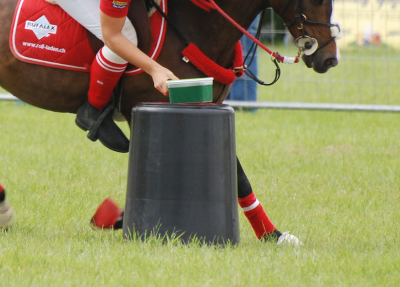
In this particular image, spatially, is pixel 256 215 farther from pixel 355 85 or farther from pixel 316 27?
pixel 355 85

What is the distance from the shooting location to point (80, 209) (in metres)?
4.46

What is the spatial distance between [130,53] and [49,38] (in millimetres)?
538

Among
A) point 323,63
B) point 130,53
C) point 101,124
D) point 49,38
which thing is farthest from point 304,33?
point 49,38

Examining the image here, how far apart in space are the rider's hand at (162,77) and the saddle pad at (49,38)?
10.9 inches

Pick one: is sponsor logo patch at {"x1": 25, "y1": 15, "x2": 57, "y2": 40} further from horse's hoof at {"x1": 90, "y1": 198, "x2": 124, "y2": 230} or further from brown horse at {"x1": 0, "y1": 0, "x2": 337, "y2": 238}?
horse's hoof at {"x1": 90, "y1": 198, "x2": 124, "y2": 230}

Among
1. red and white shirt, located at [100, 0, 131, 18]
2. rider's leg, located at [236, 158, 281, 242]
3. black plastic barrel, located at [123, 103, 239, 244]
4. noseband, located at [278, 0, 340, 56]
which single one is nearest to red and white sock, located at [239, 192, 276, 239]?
rider's leg, located at [236, 158, 281, 242]

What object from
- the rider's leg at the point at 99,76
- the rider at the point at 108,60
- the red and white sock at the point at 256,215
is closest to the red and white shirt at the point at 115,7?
the rider at the point at 108,60

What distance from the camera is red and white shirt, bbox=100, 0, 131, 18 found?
3.09 metres

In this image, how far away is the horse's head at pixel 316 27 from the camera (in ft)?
11.7

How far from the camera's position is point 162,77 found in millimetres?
3211

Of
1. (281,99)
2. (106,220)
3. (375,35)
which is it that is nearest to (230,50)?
(106,220)

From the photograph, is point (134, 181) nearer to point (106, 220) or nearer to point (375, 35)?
point (106, 220)

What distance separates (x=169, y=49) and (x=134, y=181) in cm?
70

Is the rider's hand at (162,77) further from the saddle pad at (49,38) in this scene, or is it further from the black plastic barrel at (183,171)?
the saddle pad at (49,38)
